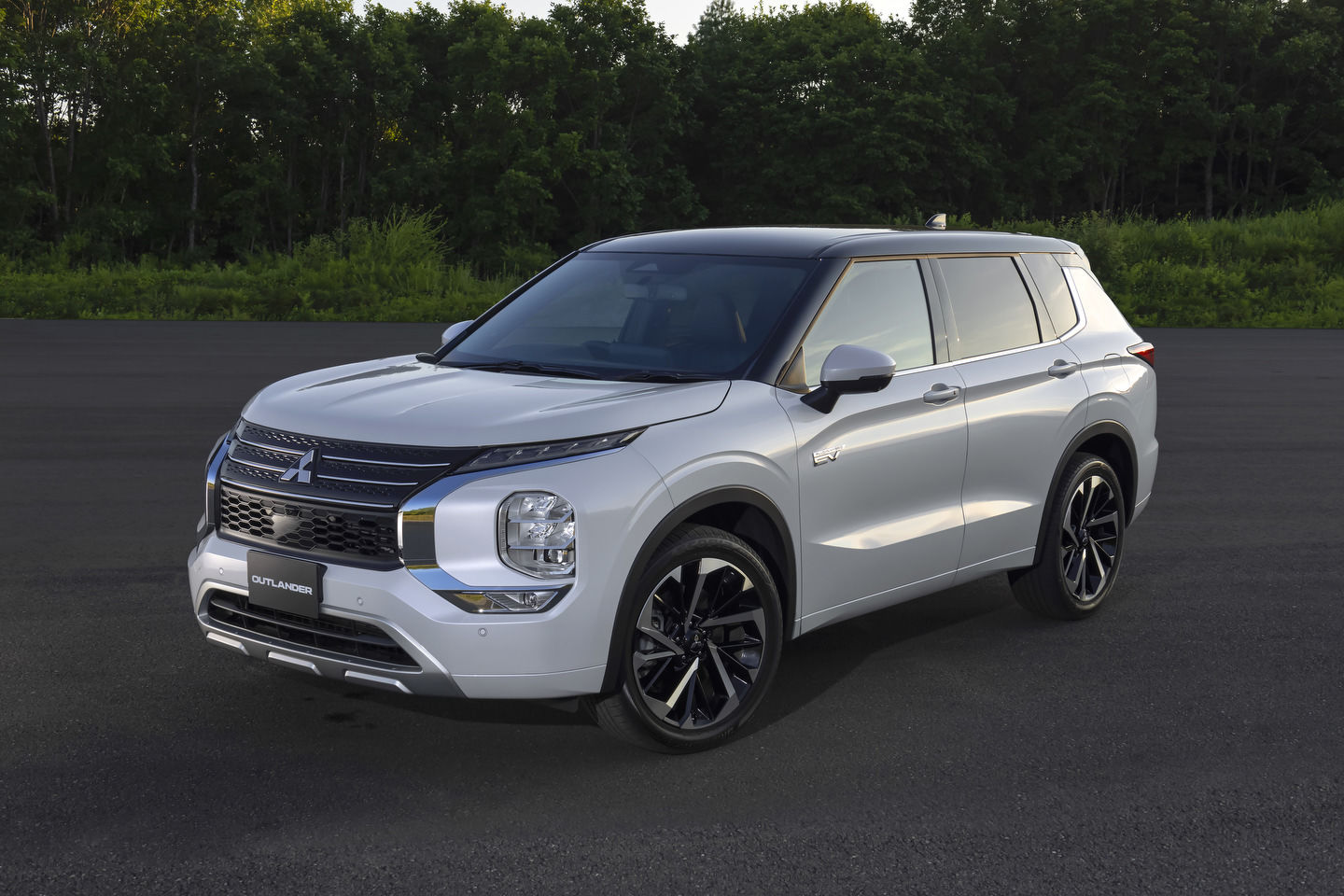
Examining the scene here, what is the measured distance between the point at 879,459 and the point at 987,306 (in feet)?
4.46

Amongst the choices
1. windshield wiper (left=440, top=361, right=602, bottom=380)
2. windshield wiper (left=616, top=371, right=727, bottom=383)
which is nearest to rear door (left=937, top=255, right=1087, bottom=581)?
windshield wiper (left=616, top=371, right=727, bottom=383)

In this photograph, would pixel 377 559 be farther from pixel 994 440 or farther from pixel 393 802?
pixel 994 440

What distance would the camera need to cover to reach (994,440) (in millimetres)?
6125

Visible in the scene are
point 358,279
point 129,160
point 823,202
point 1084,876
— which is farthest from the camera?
point 823,202

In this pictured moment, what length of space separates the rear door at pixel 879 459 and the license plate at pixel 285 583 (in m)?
1.77

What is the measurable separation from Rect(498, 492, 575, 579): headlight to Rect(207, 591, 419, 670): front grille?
472 millimetres

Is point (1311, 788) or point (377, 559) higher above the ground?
point (377, 559)

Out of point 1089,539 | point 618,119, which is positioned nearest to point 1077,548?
point 1089,539

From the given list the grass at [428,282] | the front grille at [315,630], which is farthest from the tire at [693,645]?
the grass at [428,282]

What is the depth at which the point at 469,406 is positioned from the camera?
477 centimetres

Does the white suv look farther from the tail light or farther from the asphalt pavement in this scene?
the tail light

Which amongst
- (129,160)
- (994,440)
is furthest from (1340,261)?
(129,160)

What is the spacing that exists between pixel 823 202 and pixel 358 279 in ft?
130

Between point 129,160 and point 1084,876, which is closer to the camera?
point 1084,876
